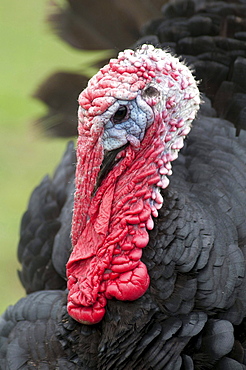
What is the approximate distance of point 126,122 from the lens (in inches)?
94.0

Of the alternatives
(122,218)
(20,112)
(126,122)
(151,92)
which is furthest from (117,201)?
(20,112)

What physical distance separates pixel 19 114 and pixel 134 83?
442 cm

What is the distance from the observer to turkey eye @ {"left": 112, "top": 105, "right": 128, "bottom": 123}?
2365 millimetres

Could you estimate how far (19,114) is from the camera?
6.62 metres

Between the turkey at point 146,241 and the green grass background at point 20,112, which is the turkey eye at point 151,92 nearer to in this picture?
the turkey at point 146,241

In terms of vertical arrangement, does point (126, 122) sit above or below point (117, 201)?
above

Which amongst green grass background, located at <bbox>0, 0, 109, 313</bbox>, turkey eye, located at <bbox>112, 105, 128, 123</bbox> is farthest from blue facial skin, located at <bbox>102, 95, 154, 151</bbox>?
green grass background, located at <bbox>0, 0, 109, 313</bbox>

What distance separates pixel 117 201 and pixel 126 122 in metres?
0.32

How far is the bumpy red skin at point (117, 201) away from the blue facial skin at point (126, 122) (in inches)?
1.1

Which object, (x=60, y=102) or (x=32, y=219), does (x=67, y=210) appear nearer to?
(x=32, y=219)

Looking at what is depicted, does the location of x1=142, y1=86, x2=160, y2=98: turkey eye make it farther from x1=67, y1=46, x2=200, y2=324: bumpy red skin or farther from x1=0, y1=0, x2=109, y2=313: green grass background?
x1=0, y1=0, x2=109, y2=313: green grass background

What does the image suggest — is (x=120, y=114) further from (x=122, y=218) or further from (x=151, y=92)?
(x=122, y=218)

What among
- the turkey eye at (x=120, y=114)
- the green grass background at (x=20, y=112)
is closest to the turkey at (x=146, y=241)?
the turkey eye at (x=120, y=114)

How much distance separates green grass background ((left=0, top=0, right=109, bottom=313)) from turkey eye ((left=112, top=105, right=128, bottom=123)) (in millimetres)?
1568
